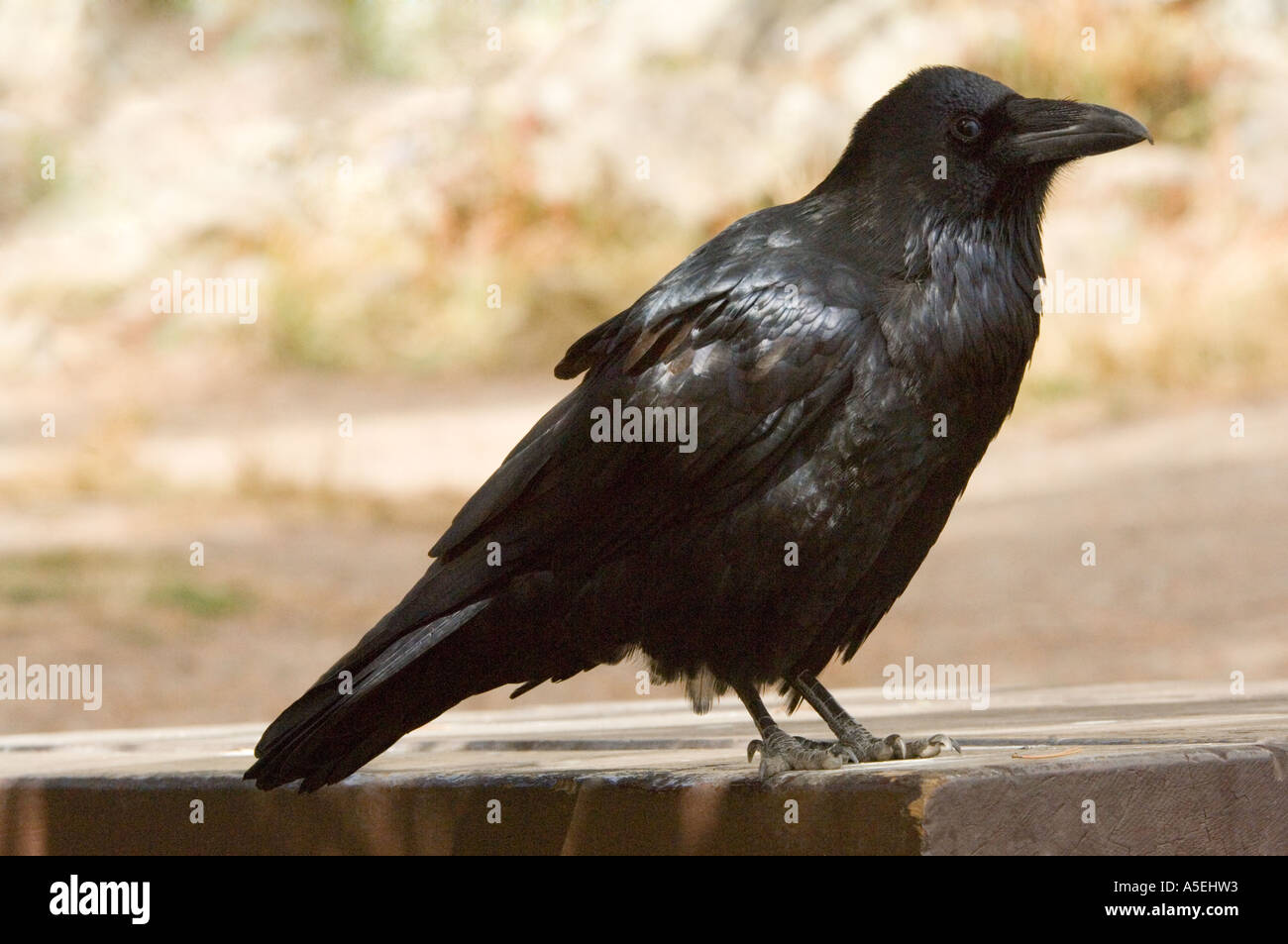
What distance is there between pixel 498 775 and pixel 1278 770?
3.99 ft

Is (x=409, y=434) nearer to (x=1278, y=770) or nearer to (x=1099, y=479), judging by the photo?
(x=1099, y=479)

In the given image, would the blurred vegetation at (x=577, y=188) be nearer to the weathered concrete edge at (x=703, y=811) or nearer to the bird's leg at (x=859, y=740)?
the bird's leg at (x=859, y=740)

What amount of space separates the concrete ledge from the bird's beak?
102cm

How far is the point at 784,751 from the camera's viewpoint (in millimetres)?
2725

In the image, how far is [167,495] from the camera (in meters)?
11.9

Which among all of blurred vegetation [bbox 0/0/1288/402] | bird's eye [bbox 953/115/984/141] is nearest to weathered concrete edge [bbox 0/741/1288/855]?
bird's eye [bbox 953/115/984/141]

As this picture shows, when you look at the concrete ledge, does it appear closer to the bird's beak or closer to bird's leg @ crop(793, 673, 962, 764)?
bird's leg @ crop(793, 673, 962, 764)

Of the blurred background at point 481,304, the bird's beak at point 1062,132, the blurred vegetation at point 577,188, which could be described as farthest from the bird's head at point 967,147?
the blurred vegetation at point 577,188

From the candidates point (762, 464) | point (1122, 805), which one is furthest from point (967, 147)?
point (1122, 805)

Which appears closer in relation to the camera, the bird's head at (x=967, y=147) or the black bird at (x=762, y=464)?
the black bird at (x=762, y=464)

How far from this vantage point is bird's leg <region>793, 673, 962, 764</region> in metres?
2.84

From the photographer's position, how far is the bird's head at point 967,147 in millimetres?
3059

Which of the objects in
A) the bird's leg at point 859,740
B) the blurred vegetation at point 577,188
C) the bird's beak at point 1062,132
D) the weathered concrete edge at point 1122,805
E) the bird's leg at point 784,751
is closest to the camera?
the weathered concrete edge at point 1122,805
